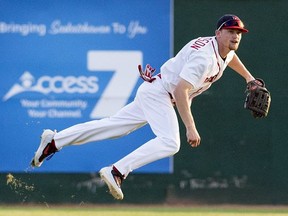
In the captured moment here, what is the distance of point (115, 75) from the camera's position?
12.3 metres

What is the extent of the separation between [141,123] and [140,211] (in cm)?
255

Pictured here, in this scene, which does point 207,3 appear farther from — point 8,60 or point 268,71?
point 8,60

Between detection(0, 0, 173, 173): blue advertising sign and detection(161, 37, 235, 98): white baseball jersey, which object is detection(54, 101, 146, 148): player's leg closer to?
detection(161, 37, 235, 98): white baseball jersey

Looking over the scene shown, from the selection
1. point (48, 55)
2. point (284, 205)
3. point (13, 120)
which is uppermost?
point (48, 55)

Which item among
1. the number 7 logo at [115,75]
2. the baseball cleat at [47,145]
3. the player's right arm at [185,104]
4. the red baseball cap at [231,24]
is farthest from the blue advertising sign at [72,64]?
the player's right arm at [185,104]

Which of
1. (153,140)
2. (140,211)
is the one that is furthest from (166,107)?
(140,211)

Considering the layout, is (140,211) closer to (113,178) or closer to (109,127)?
(109,127)

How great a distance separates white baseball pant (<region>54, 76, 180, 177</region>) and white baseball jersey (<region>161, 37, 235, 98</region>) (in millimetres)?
139

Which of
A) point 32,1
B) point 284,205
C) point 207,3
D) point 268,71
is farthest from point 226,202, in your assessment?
point 32,1

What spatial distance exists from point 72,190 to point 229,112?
2.17m

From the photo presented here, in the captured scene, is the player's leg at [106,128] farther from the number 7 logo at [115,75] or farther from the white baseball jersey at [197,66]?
the number 7 logo at [115,75]

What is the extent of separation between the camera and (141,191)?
12508mm

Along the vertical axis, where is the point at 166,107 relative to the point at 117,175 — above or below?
above

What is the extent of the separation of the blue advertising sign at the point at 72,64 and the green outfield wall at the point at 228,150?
0.93ft
